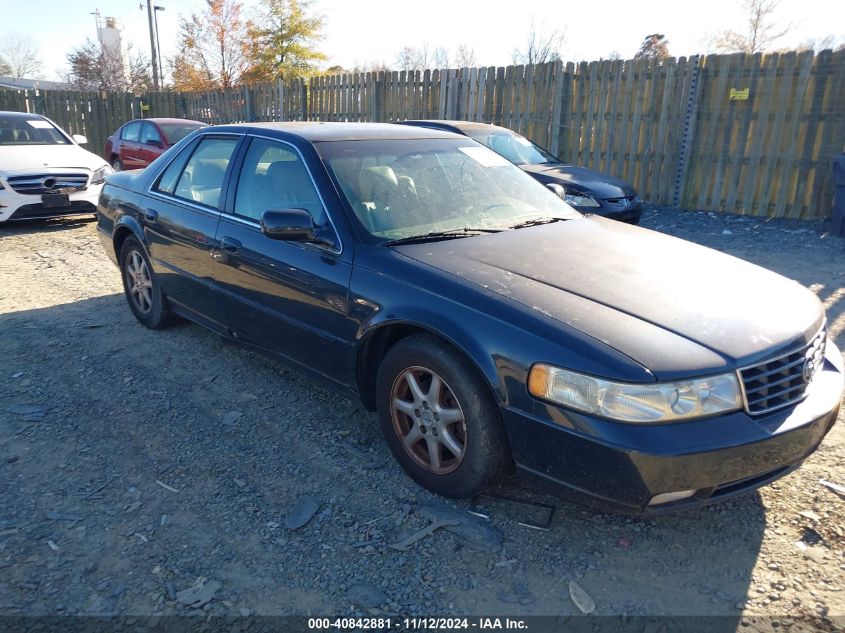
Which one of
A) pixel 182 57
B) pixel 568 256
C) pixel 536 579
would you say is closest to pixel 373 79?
pixel 568 256

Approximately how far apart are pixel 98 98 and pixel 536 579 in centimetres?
2391

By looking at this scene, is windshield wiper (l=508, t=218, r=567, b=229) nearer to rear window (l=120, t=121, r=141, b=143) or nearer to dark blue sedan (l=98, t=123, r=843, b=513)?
dark blue sedan (l=98, t=123, r=843, b=513)

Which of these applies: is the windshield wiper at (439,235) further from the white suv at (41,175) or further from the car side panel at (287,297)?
the white suv at (41,175)

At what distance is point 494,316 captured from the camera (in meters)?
2.62

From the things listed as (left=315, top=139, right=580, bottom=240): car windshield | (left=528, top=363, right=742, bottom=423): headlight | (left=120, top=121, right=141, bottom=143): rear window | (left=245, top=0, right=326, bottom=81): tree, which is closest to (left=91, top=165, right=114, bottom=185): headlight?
(left=120, top=121, right=141, bottom=143): rear window

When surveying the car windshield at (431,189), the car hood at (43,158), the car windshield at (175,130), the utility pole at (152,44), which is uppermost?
the utility pole at (152,44)

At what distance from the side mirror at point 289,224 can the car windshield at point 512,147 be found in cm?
619

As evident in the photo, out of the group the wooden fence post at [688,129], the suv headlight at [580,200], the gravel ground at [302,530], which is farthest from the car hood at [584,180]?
the gravel ground at [302,530]

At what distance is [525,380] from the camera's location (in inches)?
97.6

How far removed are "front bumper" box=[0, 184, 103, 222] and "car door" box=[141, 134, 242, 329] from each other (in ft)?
15.5

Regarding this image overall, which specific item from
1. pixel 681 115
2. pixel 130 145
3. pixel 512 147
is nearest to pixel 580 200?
pixel 512 147

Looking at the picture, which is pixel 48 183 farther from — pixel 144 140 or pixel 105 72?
pixel 105 72

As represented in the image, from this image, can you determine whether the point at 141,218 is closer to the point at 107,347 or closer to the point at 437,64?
the point at 107,347

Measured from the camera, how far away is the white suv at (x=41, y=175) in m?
8.82
